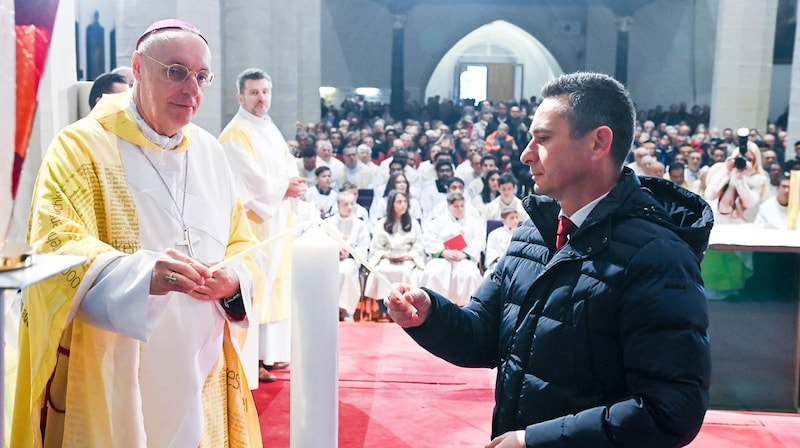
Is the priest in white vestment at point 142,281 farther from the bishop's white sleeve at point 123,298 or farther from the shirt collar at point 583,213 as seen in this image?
the shirt collar at point 583,213

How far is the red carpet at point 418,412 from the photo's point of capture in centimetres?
400

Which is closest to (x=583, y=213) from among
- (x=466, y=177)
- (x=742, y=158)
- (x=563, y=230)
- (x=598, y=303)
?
(x=563, y=230)

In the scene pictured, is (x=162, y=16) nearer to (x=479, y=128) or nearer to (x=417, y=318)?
(x=417, y=318)

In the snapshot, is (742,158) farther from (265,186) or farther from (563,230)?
(563,230)

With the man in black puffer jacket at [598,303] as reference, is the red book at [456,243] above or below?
below

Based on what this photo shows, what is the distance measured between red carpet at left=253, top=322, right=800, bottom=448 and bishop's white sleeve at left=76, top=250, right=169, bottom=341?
201 centimetres

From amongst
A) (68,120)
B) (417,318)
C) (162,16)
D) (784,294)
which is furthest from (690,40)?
(417,318)

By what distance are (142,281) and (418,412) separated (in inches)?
105

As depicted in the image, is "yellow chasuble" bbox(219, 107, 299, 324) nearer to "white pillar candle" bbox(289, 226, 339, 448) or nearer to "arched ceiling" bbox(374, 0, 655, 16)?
"white pillar candle" bbox(289, 226, 339, 448)

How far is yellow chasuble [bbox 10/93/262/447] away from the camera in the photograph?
2.12 m

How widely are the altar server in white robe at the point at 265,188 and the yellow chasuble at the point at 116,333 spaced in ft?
7.00

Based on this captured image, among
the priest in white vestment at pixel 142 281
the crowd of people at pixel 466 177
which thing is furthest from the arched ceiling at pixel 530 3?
the priest in white vestment at pixel 142 281

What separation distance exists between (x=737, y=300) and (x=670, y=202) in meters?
3.04

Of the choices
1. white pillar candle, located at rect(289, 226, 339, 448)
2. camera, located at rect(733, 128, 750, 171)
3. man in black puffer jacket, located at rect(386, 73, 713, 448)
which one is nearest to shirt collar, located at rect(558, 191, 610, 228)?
man in black puffer jacket, located at rect(386, 73, 713, 448)
